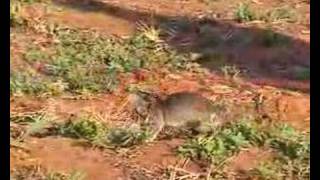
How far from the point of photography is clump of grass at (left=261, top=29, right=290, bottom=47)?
6469mm

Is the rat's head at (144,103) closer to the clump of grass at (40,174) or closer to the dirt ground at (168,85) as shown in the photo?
the dirt ground at (168,85)

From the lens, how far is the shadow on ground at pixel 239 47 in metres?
5.91

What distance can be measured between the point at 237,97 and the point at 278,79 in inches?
22.4

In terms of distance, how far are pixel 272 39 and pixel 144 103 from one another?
2.11 metres

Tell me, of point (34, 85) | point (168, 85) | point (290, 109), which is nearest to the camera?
point (290, 109)

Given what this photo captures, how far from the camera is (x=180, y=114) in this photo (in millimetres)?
4703

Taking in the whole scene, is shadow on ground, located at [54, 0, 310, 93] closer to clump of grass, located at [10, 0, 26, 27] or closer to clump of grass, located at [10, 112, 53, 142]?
clump of grass, located at [10, 0, 26, 27]

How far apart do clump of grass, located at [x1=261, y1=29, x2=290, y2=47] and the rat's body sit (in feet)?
6.04

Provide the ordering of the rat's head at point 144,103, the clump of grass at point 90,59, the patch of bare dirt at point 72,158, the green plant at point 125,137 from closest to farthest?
1. the patch of bare dirt at point 72,158
2. the green plant at point 125,137
3. the rat's head at point 144,103
4. the clump of grass at point 90,59

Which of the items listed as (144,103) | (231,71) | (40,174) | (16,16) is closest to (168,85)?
(231,71)

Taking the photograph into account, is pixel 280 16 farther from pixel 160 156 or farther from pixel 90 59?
pixel 160 156

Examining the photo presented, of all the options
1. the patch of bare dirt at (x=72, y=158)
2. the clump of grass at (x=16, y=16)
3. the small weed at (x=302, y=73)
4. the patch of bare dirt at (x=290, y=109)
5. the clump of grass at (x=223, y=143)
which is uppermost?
the clump of grass at (x=16, y=16)

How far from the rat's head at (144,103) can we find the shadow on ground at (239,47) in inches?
46.4

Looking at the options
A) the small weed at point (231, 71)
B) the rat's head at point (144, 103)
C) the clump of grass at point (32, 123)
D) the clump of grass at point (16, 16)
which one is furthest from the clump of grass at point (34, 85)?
the clump of grass at point (16, 16)
